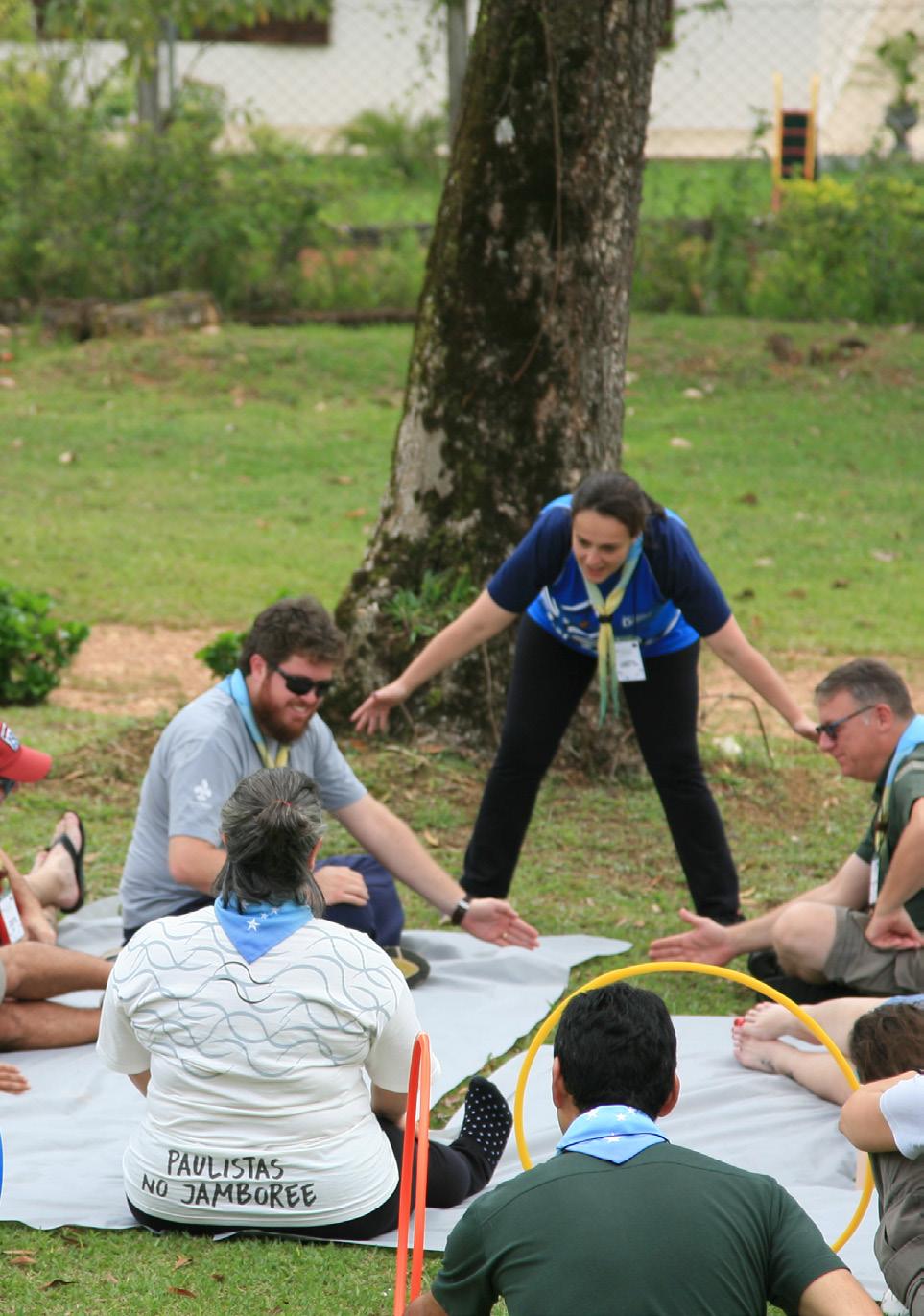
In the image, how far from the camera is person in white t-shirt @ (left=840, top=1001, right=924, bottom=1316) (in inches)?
117

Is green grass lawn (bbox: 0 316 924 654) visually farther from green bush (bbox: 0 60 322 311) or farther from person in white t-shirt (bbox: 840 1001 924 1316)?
person in white t-shirt (bbox: 840 1001 924 1316)

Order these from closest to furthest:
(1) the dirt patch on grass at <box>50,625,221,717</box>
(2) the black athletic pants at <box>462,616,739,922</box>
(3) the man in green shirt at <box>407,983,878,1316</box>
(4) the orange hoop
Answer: (3) the man in green shirt at <box>407,983,878,1316</box>
(4) the orange hoop
(2) the black athletic pants at <box>462,616,739,922</box>
(1) the dirt patch on grass at <box>50,625,221,717</box>

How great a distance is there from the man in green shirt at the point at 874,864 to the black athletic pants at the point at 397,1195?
4.42 feet

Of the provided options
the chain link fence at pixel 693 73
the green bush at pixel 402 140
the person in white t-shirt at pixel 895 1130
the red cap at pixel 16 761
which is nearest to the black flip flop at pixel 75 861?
the red cap at pixel 16 761

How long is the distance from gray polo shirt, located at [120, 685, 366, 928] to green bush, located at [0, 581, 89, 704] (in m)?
3.13

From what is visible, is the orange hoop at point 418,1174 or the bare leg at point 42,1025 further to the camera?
the bare leg at point 42,1025

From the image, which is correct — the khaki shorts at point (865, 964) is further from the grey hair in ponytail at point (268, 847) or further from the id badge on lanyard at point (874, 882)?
the grey hair in ponytail at point (268, 847)

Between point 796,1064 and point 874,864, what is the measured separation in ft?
2.04

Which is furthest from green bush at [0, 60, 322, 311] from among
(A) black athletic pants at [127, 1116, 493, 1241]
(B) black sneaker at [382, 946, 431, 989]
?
(A) black athletic pants at [127, 1116, 493, 1241]

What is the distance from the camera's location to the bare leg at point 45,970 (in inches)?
180

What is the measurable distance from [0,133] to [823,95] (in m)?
11.8

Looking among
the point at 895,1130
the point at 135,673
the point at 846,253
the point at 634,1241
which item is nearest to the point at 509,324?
the point at 135,673

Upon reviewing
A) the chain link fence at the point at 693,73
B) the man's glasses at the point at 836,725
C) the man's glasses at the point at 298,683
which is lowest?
the man's glasses at the point at 836,725

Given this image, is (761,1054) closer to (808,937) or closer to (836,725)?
(808,937)
